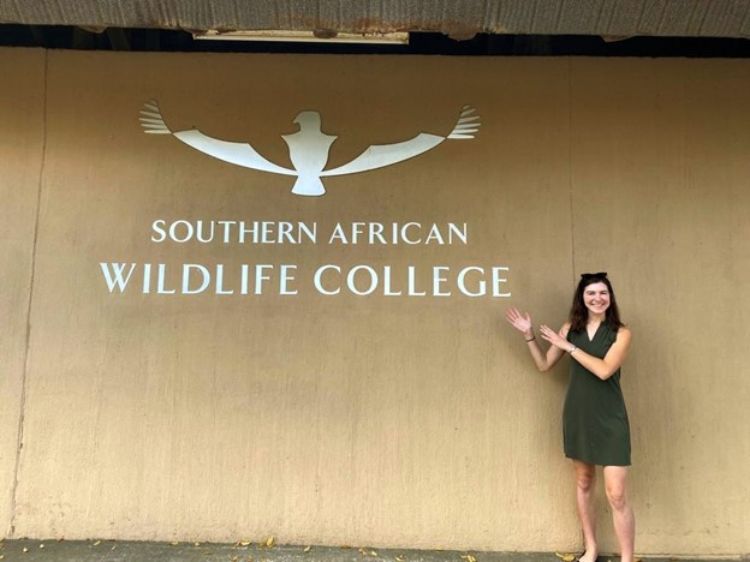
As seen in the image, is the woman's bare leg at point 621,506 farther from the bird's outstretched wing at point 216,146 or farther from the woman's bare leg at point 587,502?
the bird's outstretched wing at point 216,146

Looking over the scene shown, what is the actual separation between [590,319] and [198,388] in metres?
2.63

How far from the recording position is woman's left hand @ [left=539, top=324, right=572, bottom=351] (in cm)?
394

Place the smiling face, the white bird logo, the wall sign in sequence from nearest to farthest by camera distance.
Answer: the smiling face
the wall sign
the white bird logo

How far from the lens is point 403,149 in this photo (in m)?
4.62

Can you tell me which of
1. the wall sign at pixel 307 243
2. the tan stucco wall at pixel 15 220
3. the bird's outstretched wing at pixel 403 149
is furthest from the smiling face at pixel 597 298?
the tan stucco wall at pixel 15 220

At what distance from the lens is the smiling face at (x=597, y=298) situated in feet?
12.9

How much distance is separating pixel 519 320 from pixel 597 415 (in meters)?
0.78

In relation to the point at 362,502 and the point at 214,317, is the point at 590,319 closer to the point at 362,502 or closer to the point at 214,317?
the point at 362,502

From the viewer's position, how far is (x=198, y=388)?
441 centimetres

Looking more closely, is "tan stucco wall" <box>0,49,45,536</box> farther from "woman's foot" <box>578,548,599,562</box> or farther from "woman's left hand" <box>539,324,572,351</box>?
"woman's foot" <box>578,548,599,562</box>

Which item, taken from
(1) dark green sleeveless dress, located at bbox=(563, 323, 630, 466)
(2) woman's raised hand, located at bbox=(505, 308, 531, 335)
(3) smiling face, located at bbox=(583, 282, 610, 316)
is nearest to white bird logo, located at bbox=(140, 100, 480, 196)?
(2) woman's raised hand, located at bbox=(505, 308, 531, 335)

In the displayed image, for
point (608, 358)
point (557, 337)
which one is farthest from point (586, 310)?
point (608, 358)

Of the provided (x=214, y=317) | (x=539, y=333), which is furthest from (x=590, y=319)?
(x=214, y=317)

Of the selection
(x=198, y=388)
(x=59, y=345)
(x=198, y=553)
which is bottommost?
(x=198, y=553)
